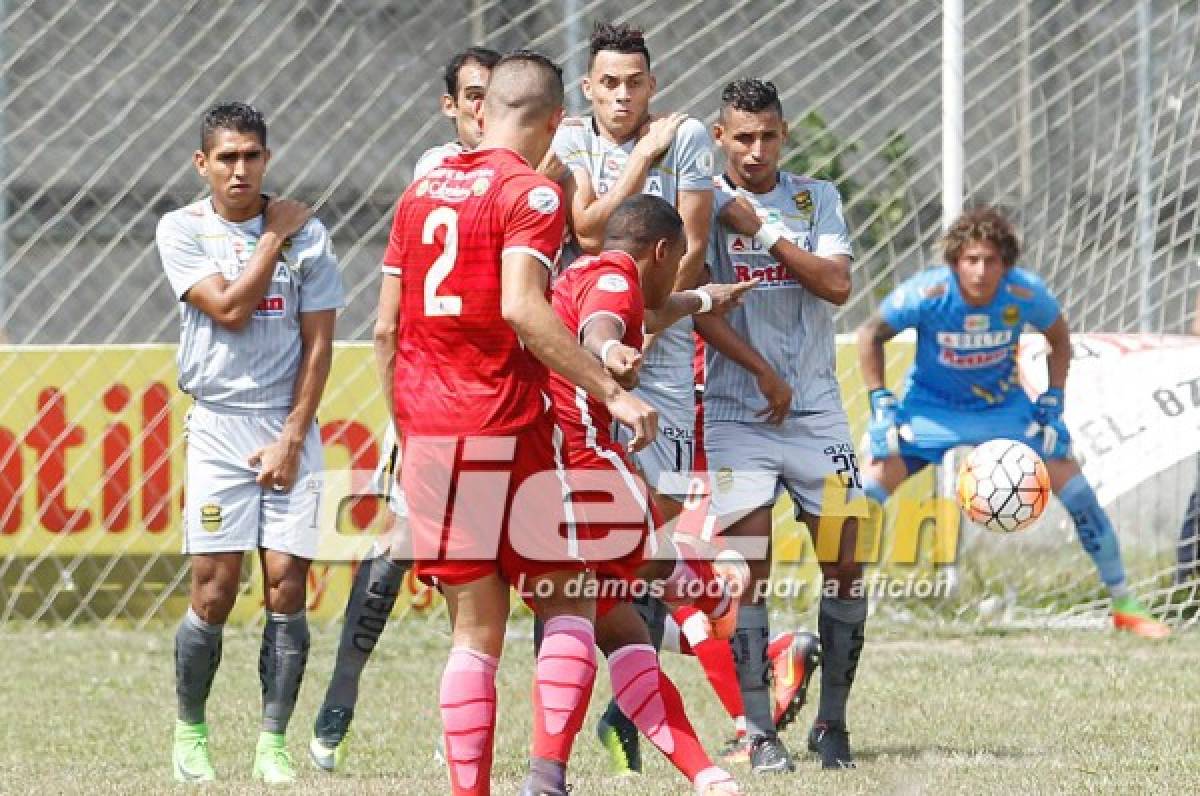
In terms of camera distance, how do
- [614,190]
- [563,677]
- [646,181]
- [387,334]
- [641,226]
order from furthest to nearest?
[646,181], [614,190], [387,334], [641,226], [563,677]

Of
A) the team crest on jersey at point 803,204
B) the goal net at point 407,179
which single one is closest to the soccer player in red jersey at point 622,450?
the team crest on jersey at point 803,204

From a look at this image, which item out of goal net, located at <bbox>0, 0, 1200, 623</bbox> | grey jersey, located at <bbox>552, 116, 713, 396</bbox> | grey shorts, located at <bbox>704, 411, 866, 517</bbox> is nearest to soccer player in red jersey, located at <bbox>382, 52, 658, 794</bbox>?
grey jersey, located at <bbox>552, 116, 713, 396</bbox>

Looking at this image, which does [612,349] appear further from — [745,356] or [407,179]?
[407,179]

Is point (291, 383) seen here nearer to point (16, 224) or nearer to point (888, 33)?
point (16, 224)

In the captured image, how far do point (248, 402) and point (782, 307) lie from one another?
1.77 m

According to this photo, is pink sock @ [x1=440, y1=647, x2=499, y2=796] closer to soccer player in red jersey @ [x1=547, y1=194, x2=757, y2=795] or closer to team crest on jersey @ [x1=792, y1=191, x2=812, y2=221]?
soccer player in red jersey @ [x1=547, y1=194, x2=757, y2=795]

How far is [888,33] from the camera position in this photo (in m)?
10.3

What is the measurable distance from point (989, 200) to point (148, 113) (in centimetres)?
439

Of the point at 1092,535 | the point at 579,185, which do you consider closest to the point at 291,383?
the point at 579,185

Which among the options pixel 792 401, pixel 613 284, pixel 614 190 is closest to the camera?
pixel 613 284

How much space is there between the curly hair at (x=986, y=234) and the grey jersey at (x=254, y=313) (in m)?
3.46

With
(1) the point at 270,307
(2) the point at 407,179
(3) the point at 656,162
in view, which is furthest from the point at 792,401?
(2) the point at 407,179

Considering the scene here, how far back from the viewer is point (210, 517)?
623 centimetres

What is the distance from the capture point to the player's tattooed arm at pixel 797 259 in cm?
636
